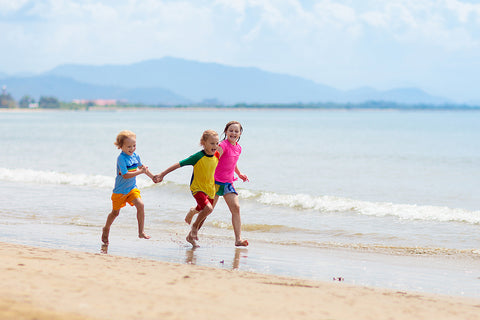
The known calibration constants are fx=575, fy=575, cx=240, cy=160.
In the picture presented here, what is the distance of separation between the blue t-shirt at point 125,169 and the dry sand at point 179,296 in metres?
1.50

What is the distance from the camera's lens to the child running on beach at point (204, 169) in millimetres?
7707

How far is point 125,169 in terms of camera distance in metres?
7.69

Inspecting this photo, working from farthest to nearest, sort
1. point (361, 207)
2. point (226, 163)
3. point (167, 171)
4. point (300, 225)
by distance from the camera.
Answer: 1. point (361, 207)
2. point (300, 225)
3. point (226, 163)
4. point (167, 171)

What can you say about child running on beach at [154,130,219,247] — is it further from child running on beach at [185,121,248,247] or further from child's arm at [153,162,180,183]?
child running on beach at [185,121,248,247]

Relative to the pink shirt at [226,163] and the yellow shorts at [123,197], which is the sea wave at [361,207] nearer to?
the pink shirt at [226,163]

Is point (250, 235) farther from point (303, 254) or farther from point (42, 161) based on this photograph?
point (42, 161)

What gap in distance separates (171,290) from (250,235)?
5.01 metres

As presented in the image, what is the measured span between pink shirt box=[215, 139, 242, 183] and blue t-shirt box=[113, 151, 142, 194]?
3.64ft

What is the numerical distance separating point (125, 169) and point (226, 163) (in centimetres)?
139

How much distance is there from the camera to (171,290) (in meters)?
5.19

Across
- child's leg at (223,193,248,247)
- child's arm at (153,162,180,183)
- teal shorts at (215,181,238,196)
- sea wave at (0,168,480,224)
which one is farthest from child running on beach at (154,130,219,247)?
sea wave at (0,168,480,224)

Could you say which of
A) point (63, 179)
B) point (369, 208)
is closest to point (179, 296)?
point (369, 208)

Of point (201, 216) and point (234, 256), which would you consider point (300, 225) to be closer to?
point (201, 216)

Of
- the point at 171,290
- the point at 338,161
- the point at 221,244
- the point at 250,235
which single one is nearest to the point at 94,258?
the point at 171,290
